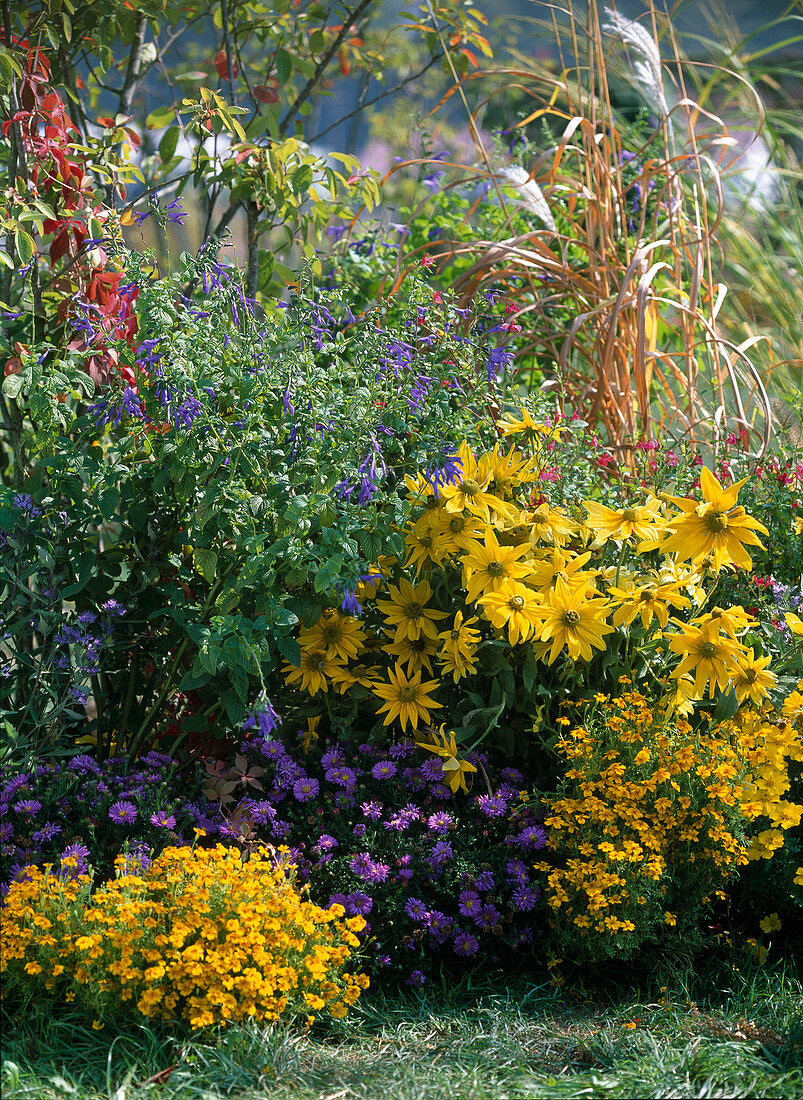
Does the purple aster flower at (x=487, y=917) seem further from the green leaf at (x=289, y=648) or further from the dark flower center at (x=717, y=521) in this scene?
the dark flower center at (x=717, y=521)

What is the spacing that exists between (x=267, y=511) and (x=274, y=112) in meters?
1.70

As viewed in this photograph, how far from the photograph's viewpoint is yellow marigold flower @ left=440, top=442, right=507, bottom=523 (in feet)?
7.87

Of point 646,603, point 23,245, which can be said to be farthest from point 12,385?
point 646,603

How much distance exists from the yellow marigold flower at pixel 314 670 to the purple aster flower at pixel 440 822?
0.40m

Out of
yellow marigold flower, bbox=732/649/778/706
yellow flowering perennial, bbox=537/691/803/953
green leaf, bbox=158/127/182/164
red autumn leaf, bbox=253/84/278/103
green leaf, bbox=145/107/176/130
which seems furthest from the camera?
red autumn leaf, bbox=253/84/278/103

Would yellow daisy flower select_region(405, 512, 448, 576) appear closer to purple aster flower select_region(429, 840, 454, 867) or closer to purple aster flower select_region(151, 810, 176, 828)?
purple aster flower select_region(429, 840, 454, 867)

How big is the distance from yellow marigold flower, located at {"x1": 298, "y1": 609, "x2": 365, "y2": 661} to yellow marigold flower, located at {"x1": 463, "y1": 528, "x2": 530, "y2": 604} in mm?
306

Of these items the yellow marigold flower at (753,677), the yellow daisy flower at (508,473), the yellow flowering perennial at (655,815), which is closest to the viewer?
the yellow flowering perennial at (655,815)

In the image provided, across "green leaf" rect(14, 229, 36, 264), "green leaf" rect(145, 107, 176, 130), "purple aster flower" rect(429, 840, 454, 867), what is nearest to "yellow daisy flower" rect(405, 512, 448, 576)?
"purple aster flower" rect(429, 840, 454, 867)

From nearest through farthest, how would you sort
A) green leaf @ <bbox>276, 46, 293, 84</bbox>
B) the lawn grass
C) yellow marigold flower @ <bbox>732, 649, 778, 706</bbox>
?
the lawn grass, yellow marigold flower @ <bbox>732, 649, 778, 706</bbox>, green leaf @ <bbox>276, 46, 293, 84</bbox>

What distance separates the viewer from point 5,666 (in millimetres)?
2605

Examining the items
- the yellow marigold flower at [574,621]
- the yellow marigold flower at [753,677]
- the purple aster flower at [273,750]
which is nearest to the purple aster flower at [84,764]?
the purple aster flower at [273,750]

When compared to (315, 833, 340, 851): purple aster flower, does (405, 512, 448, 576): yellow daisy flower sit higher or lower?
higher

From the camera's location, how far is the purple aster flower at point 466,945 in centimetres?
216
